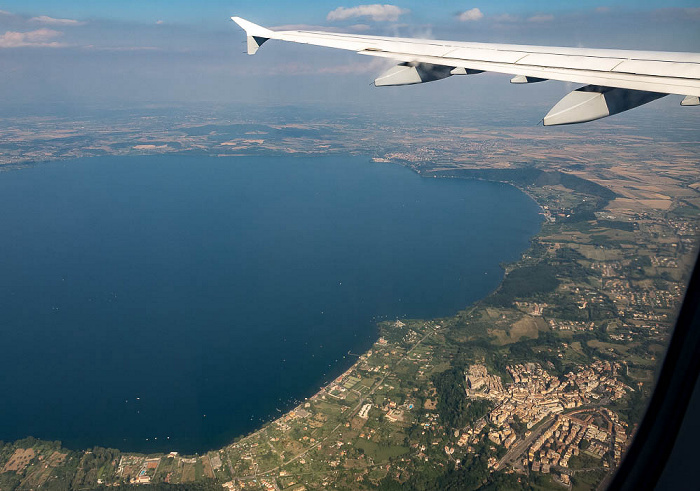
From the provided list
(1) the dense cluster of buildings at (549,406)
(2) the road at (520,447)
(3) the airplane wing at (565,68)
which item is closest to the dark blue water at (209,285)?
(1) the dense cluster of buildings at (549,406)

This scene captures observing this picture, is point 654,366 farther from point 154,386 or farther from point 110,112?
point 110,112

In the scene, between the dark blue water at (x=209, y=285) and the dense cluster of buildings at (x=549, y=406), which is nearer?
the dense cluster of buildings at (x=549, y=406)

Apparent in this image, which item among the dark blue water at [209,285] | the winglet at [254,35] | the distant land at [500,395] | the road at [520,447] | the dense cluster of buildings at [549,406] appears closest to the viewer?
the winglet at [254,35]

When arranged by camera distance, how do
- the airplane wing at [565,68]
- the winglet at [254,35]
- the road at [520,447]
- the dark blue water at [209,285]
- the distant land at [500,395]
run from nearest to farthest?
1. the airplane wing at [565,68]
2. the winglet at [254,35]
3. the distant land at [500,395]
4. the road at [520,447]
5. the dark blue water at [209,285]

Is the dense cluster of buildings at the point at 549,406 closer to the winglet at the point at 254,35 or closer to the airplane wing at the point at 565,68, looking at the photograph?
the airplane wing at the point at 565,68

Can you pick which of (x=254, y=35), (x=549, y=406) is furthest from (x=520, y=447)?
(x=254, y=35)

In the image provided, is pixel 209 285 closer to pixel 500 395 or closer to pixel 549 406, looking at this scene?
pixel 500 395
